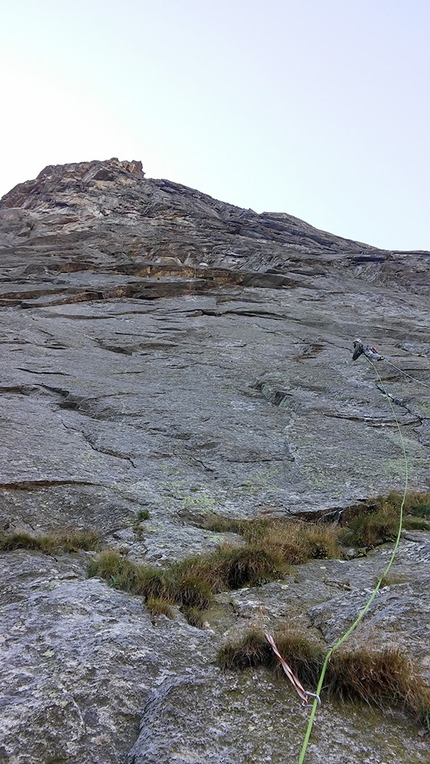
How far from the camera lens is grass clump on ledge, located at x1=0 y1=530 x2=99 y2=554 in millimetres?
7188

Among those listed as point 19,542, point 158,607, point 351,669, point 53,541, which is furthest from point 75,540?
point 351,669

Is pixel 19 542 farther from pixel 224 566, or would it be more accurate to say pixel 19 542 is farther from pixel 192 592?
pixel 224 566

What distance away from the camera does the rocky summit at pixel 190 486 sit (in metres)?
4.05

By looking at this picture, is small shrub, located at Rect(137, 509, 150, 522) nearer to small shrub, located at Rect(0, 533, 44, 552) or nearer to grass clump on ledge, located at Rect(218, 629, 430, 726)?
small shrub, located at Rect(0, 533, 44, 552)

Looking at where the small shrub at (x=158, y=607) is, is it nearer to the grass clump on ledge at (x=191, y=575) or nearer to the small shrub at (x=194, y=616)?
the grass clump on ledge at (x=191, y=575)

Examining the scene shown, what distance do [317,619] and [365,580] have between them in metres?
1.50

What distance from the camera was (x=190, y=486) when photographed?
397 inches

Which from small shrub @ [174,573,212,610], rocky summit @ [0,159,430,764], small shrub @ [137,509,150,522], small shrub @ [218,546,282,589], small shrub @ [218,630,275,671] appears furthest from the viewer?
small shrub @ [137,509,150,522]

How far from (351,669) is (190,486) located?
5946 mm

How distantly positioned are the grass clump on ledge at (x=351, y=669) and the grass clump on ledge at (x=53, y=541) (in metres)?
3.39

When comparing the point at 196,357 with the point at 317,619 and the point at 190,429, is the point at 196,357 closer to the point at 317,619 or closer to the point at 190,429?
the point at 190,429

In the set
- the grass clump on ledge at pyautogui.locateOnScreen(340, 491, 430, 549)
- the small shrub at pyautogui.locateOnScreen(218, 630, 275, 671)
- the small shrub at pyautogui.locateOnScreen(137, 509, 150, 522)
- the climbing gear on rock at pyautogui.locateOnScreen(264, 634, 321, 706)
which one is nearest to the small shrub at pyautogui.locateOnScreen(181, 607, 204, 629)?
the small shrub at pyautogui.locateOnScreen(218, 630, 275, 671)

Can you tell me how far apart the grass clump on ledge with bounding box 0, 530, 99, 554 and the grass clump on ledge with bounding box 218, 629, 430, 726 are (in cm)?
339

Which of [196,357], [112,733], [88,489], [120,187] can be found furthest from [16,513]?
[120,187]
